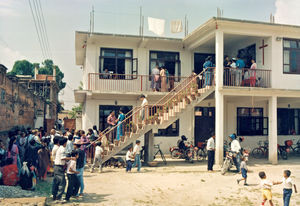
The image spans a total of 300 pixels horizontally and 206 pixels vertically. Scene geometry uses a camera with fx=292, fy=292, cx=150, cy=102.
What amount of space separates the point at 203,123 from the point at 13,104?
1047cm

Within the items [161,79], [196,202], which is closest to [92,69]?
[161,79]

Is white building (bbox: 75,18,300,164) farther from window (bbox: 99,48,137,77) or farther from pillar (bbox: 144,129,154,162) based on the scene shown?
pillar (bbox: 144,129,154,162)

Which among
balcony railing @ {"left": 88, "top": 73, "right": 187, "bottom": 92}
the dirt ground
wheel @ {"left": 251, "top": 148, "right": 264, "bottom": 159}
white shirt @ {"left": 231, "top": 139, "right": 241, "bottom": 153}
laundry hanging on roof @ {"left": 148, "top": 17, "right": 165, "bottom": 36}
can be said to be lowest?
the dirt ground

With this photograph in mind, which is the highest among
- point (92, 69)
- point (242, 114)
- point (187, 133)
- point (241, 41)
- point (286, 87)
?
point (241, 41)

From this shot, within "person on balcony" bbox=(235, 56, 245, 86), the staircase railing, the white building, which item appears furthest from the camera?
"person on balcony" bbox=(235, 56, 245, 86)

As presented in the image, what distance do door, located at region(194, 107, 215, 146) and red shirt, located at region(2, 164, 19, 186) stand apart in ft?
35.3

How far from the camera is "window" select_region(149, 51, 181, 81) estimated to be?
1689 cm

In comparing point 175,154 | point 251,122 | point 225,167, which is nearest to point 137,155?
point 225,167

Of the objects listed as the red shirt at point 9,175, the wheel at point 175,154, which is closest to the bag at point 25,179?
the red shirt at point 9,175

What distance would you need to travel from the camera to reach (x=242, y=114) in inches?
700

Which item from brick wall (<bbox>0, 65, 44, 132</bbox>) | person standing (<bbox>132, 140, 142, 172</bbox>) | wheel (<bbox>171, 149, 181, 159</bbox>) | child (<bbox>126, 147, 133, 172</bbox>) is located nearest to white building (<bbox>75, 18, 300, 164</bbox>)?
wheel (<bbox>171, 149, 181, 159</bbox>)

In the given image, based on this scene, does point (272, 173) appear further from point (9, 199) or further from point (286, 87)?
point (9, 199)

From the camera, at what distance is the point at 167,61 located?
1702 cm

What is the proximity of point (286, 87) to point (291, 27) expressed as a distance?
118 inches
